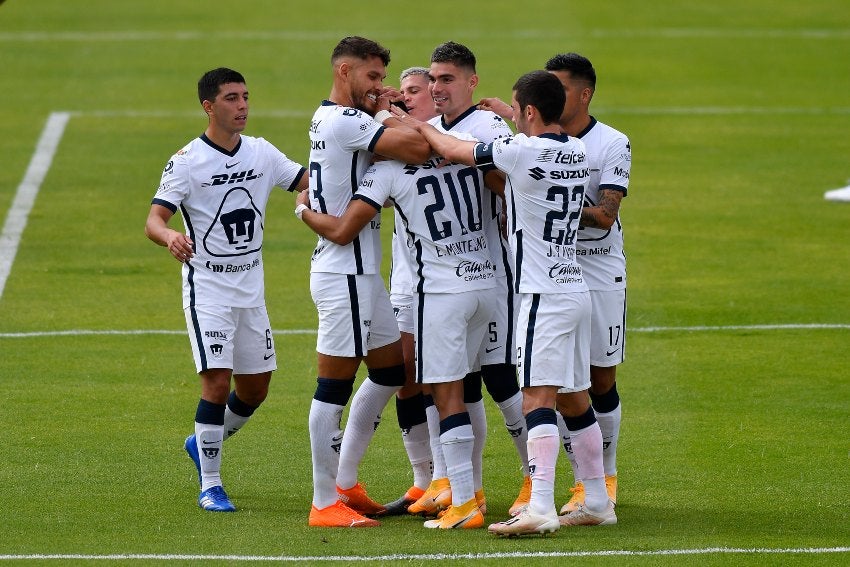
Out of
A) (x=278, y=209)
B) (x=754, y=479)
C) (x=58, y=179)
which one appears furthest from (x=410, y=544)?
(x=58, y=179)

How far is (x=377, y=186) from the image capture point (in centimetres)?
787

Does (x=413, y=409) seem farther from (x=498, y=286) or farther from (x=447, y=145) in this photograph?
(x=447, y=145)

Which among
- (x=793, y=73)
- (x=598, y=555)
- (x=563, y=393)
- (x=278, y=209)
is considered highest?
(x=793, y=73)

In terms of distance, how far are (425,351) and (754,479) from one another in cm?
235

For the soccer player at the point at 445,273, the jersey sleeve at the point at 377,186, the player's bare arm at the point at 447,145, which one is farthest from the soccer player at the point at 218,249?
the player's bare arm at the point at 447,145

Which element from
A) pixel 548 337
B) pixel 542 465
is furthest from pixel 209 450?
pixel 548 337

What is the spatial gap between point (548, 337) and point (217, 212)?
2.04 meters

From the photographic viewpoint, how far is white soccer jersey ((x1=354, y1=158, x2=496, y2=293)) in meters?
7.83

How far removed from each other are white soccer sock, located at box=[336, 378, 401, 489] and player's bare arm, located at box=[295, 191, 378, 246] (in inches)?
37.1

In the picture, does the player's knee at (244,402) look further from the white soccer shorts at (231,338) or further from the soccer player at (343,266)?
the soccer player at (343,266)

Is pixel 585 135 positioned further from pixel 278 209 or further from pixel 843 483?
pixel 278 209

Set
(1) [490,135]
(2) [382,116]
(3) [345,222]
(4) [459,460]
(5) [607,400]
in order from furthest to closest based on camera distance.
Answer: (5) [607,400] < (1) [490,135] < (2) [382,116] < (3) [345,222] < (4) [459,460]

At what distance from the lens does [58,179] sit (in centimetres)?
1944

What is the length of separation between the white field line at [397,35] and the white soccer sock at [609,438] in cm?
2085
